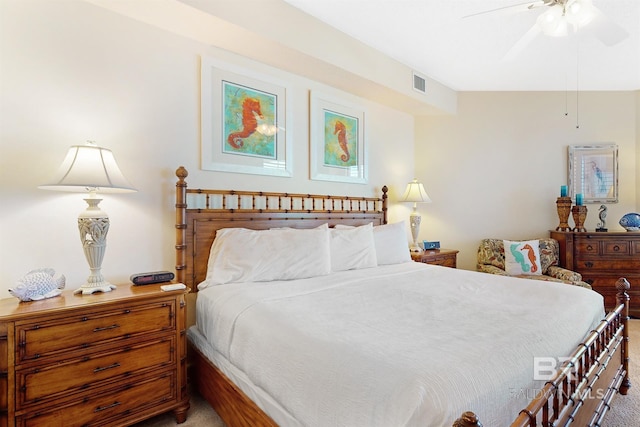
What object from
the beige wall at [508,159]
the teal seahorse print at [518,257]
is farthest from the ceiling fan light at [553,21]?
the teal seahorse print at [518,257]

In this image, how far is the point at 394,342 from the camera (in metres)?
1.12

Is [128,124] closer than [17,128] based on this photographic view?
No

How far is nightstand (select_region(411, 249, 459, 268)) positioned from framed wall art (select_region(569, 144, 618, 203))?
6.12 feet

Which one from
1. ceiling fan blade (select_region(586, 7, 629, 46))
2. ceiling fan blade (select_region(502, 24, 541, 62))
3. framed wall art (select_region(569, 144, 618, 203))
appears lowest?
framed wall art (select_region(569, 144, 618, 203))

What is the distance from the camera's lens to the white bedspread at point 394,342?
890 mm

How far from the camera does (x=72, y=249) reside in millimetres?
1892

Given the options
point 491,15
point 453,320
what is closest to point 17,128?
point 453,320

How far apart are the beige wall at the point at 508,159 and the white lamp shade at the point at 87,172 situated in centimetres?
355

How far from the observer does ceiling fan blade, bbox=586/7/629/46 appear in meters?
1.84

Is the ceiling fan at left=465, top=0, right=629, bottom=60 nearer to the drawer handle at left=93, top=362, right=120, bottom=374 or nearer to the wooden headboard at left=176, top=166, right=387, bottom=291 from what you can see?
the wooden headboard at left=176, top=166, right=387, bottom=291

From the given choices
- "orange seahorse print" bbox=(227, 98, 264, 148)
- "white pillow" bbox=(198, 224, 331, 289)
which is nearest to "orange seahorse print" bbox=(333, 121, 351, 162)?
"orange seahorse print" bbox=(227, 98, 264, 148)

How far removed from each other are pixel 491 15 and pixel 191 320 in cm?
338

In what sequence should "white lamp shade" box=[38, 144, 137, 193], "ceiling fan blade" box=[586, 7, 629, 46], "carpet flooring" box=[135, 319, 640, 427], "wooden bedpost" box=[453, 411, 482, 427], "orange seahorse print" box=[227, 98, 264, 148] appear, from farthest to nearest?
1. "orange seahorse print" box=[227, 98, 264, 148]
2. "ceiling fan blade" box=[586, 7, 629, 46]
3. "carpet flooring" box=[135, 319, 640, 427]
4. "white lamp shade" box=[38, 144, 137, 193]
5. "wooden bedpost" box=[453, 411, 482, 427]

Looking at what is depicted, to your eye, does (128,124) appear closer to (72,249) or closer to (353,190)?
(72,249)
